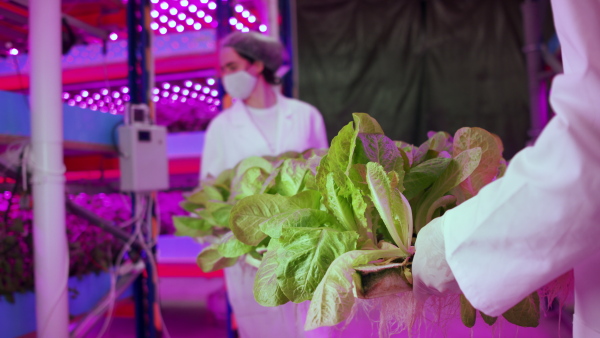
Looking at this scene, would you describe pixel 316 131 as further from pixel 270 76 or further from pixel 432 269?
pixel 432 269

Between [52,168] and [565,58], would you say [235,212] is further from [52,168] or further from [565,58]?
[52,168]

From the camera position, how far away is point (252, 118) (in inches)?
77.9

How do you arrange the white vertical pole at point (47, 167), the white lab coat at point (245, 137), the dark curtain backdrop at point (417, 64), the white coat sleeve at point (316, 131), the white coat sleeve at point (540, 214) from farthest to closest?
the dark curtain backdrop at point (417, 64) < the white coat sleeve at point (316, 131) < the white lab coat at point (245, 137) < the white vertical pole at point (47, 167) < the white coat sleeve at point (540, 214)

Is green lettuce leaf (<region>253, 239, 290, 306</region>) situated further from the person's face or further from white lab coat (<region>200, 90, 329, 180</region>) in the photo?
the person's face

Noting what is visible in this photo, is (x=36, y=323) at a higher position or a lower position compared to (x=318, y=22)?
lower

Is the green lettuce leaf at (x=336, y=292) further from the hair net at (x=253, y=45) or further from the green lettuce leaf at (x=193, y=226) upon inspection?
the hair net at (x=253, y=45)

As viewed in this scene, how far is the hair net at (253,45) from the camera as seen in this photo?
1.87 m

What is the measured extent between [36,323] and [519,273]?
1255 millimetres

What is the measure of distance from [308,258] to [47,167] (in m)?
1.02

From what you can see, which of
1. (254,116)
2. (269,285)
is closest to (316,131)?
(254,116)

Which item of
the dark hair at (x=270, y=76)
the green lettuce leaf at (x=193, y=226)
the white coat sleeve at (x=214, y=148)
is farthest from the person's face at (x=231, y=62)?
the green lettuce leaf at (x=193, y=226)

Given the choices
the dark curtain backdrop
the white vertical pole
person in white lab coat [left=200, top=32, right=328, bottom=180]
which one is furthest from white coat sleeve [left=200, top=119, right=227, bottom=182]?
the dark curtain backdrop

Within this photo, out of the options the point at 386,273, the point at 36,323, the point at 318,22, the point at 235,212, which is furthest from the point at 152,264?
the point at 318,22

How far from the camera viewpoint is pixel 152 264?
1794 millimetres
